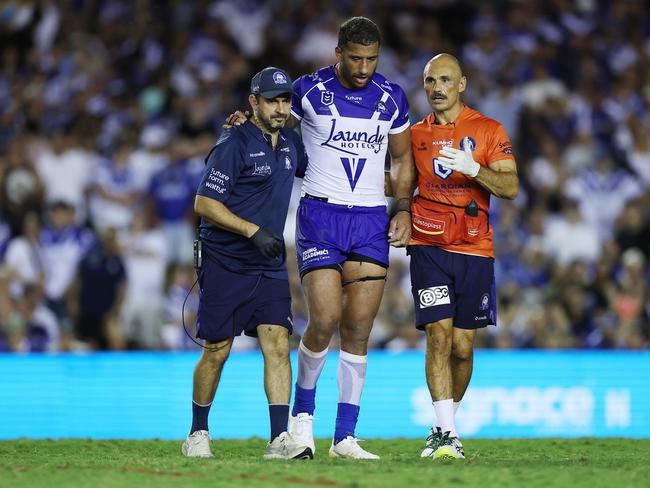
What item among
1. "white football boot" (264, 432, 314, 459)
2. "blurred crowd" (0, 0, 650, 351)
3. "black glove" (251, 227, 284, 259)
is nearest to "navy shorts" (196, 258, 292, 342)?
"black glove" (251, 227, 284, 259)

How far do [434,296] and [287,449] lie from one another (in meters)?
1.62

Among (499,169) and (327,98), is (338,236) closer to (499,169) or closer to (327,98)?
(327,98)

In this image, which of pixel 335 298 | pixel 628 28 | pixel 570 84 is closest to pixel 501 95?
pixel 570 84

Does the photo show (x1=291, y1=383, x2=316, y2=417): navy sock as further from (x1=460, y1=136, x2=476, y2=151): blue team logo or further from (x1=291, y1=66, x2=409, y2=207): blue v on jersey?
(x1=460, y1=136, x2=476, y2=151): blue team logo

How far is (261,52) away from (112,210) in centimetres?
412

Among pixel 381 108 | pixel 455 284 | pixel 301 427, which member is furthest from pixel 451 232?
pixel 301 427

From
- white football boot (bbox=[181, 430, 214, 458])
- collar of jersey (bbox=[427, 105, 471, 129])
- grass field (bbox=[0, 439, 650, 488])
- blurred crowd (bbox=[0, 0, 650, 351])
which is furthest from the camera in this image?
blurred crowd (bbox=[0, 0, 650, 351])

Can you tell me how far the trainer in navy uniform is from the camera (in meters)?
8.66

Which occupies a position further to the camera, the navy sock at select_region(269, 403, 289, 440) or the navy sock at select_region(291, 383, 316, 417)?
the navy sock at select_region(291, 383, 316, 417)

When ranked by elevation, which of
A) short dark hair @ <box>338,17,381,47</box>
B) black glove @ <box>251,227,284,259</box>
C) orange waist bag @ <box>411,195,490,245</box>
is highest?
short dark hair @ <box>338,17,381,47</box>

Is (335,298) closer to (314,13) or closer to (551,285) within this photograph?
(551,285)

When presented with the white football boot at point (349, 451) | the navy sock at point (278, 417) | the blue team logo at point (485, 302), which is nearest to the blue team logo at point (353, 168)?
the blue team logo at point (485, 302)

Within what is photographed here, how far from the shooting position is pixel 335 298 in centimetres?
887

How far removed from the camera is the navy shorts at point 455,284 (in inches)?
360
